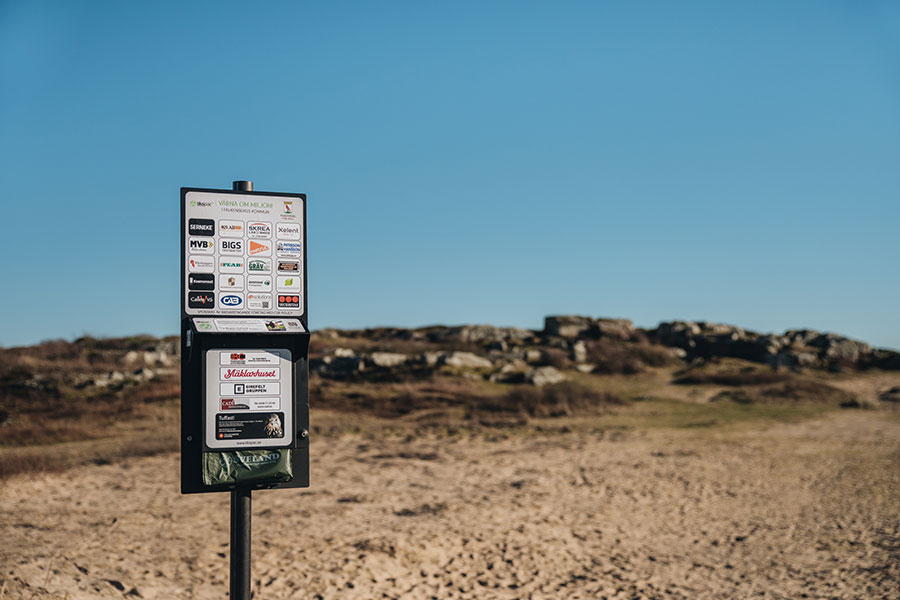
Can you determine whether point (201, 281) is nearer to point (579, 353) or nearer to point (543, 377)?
point (543, 377)

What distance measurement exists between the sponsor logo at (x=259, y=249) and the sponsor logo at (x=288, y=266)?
0.09 metres

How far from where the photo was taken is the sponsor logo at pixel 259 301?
4422mm

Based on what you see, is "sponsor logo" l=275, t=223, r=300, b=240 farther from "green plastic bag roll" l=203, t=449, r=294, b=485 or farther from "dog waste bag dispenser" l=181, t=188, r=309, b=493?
"green plastic bag roll" l=203, t=449, r=294, b=485

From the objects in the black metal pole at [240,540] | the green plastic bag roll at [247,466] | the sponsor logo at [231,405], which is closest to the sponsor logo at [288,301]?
the sponsor logo at [231,405]

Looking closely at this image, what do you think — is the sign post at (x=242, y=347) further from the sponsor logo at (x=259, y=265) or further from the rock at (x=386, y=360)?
the rock at (x=386, y=360)

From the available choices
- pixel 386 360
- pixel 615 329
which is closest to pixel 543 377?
A: pixel 386 360

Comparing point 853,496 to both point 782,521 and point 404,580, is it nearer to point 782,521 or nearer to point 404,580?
point 782,521

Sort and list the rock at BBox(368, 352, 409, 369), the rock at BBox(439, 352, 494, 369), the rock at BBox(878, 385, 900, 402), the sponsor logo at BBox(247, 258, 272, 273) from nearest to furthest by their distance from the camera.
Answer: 1. the sponsor logo at BBox(247, 258, 272, 273)
2. the rock at BBox(878, 385, 900, 402)
3. the rock at BBox(368, 352, 409, 369)
4. the rock at BBox(439, 352, 494, 369)

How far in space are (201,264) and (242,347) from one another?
0.53 meters

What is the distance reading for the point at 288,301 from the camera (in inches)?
177

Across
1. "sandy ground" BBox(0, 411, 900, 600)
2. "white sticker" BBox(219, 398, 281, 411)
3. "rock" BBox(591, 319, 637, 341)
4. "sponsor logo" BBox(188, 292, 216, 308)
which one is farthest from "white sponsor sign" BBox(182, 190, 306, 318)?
"rock" BBox(591, 319, 637, 341)

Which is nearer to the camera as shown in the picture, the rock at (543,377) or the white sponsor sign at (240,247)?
the white sponsor sign at (240,247)

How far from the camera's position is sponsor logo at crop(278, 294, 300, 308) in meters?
4.49

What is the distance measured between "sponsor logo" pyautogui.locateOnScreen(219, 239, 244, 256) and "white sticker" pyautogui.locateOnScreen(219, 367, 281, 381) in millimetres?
677
